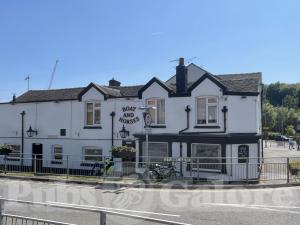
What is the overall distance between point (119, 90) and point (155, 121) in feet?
17.0

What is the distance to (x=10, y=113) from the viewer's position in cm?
2942

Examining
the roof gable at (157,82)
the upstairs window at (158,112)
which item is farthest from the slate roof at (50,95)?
the upstairs window at (158,112)

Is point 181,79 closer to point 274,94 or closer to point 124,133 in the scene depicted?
point 124,133

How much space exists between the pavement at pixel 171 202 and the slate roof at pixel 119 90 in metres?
6.64

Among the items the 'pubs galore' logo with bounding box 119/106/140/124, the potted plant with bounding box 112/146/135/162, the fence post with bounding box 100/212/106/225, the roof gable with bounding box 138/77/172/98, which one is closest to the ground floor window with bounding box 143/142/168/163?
the potted plant with bounding box 112/146/135/162

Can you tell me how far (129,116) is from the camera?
2478cm

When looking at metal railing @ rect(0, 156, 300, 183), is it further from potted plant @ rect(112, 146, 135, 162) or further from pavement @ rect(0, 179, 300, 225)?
pavement @ rect(0, 179, 300, 225)

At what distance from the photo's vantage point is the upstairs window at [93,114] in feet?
85.9

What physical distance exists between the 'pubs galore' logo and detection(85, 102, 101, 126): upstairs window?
6.52 feet

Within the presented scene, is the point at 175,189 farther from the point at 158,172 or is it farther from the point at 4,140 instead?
the point at 4,140

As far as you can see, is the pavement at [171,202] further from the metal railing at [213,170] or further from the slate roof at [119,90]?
A: the slate roof at [119,90]

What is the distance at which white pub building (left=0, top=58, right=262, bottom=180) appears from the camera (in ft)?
69.2

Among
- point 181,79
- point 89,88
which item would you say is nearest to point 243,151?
point 181,79

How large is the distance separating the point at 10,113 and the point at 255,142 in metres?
18.5
